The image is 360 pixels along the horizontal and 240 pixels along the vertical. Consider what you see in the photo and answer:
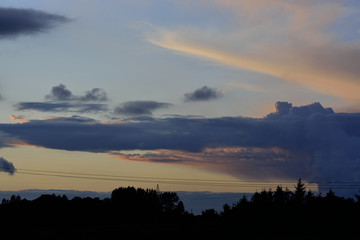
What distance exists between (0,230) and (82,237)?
71.3ft

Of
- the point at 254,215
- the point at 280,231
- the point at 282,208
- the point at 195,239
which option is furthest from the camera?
the point at 282,208

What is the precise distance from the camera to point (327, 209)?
162500 millimetres

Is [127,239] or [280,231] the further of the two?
[280,231]

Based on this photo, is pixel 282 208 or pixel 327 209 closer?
pixel 327 209

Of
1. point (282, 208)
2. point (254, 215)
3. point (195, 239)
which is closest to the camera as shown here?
point (195, 239)

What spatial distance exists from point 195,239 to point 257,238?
18320mm

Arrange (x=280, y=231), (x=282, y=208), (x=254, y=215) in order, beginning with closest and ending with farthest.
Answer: (x=280, y=231) < (x=254, y=215) < (x=282, y=208)

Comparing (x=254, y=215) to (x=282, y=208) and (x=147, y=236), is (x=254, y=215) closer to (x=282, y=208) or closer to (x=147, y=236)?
(x=282, y=208)

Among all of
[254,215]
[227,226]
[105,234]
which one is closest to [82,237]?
[105,234]

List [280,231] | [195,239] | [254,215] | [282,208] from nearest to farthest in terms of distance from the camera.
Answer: [195,239] < [280,231] < [254,215] < [282,208]

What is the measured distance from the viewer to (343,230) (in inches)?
5423

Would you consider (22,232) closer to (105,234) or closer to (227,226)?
(105,234)

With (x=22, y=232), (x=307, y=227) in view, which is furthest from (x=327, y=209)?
(x=22, y=232)

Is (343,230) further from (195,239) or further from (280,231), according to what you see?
(195,239)
